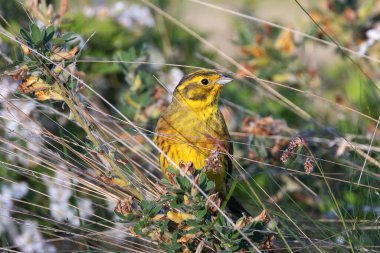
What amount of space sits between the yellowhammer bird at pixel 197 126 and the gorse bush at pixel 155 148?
0.28ft

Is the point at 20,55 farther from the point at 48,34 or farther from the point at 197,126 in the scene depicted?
the point at 197,126

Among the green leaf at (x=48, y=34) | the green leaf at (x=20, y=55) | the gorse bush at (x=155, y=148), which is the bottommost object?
the gorse bush at (x=155, y=148)

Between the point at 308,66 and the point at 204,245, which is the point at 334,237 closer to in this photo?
the point at 204,245

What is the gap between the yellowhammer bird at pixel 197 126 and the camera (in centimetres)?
Answer: 301

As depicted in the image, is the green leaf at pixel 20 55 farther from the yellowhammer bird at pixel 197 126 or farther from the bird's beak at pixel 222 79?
the bird's beak at pixel 222 79

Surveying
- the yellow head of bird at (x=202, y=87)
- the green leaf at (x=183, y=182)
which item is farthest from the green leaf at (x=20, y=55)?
the yellow head of bird at (x=202, y=87)

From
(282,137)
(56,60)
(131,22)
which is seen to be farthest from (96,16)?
(56,60)

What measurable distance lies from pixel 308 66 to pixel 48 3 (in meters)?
1.60

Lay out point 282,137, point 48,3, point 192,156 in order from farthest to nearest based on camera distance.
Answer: point 48,3
point 282,137
point 192,156

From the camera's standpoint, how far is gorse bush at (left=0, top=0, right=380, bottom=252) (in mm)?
2400

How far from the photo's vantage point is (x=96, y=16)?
4.49 metres

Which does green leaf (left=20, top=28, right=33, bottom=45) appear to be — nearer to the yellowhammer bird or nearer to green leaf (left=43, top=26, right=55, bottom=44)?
green leaf (left=43, top=26, right=55, bottom=44)

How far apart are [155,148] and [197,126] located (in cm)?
24

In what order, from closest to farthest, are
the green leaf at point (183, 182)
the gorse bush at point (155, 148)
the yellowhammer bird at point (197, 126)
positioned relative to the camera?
the green leaf at point (183, 182)
the gorse bush at point (155, 148)
the yellowhammer bird at point (197, 126)
